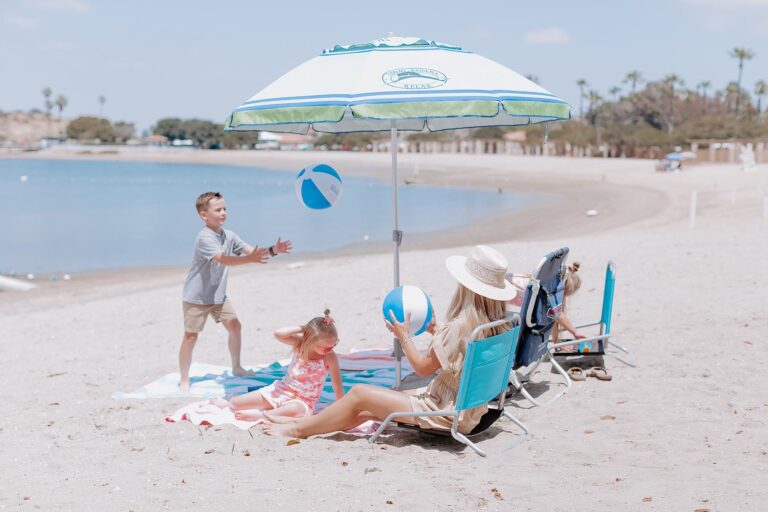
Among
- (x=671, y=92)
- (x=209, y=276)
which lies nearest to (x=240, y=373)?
(x=209, y=276)

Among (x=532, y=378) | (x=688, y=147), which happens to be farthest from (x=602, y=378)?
(x=688, y=147)

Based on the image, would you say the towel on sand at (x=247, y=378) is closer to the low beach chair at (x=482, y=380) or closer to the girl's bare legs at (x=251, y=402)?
the girl's bare legs at (x=251, y=402)

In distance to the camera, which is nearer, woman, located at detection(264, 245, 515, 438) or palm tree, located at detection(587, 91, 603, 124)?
woman, located at detection(264, 245, 515, 438)

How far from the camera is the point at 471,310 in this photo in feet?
13.8

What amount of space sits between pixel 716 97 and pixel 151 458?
4203 inches

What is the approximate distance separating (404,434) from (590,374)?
174cm

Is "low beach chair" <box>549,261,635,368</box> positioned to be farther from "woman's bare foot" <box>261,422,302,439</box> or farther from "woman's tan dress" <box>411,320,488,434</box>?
"woman's bare foot" <box>261,422,302,439</box>

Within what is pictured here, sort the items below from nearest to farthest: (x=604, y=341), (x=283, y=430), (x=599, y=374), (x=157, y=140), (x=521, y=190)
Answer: (x=283, y=430) → (x=599, y=374) → (x=604, y=341) → (x=521, y=190) → (x=157, y=140)

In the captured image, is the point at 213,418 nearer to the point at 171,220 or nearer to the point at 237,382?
the point at 237,382

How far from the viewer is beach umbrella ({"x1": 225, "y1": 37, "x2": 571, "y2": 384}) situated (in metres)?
4.28

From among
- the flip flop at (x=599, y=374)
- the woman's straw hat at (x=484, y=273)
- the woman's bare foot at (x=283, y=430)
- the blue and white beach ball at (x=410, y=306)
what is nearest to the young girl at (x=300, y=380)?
the woman's bare foot at (x=283, y=430)

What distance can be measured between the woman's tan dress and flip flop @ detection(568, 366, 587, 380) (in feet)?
4.78

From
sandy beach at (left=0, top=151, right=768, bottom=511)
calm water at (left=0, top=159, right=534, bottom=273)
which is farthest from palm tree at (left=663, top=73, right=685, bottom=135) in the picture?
sandy beach at (left=0, top=151, right=768, bottom=511)

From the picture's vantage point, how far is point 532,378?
233 inches
